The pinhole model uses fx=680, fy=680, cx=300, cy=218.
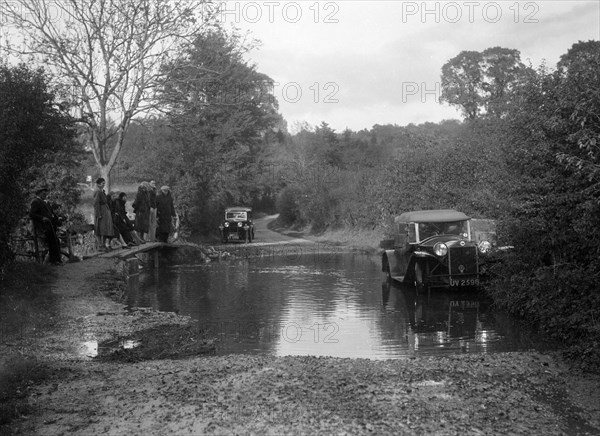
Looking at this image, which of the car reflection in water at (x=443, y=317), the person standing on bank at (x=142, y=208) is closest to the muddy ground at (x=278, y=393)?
the car reflection in water at (x=443, y=317)

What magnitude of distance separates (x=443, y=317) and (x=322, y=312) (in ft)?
7.39

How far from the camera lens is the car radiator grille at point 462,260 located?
14836 millimetres

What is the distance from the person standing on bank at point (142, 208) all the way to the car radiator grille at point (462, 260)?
1090cm

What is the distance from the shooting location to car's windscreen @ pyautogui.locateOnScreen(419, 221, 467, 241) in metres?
17.0

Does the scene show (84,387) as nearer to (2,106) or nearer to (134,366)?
(134,366)

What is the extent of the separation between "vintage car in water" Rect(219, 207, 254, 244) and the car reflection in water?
23262 millimetres

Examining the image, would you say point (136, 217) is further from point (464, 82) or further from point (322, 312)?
point (464, 82)

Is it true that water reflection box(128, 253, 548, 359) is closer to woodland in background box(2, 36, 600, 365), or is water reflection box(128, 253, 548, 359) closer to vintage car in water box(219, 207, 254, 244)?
woodland in background box(2, 36, 600, 365)

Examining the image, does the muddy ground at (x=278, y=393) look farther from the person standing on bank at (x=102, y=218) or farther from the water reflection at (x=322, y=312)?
the person standing on bank at (x=102, y=218)

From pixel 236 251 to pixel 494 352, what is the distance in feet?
71.9

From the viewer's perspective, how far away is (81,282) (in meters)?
14.6

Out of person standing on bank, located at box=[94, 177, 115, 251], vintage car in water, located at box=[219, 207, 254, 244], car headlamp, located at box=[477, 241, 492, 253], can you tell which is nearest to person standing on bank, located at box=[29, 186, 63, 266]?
person standing on bank, located at box=[94, 177, 115, 251]

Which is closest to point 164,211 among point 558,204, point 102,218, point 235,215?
point 102,218

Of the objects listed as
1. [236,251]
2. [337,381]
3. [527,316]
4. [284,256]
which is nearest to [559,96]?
[527,316]
